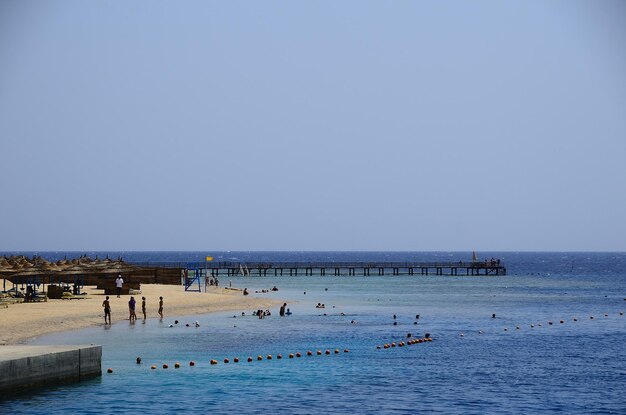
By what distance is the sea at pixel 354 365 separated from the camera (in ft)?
105

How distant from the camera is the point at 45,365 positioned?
3259 cm

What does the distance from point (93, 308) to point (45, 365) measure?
2905cm

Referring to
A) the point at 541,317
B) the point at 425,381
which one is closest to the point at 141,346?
the point at 425,381

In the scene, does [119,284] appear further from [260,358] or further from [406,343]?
[260,358]

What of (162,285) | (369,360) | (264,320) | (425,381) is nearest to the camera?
(425,381)

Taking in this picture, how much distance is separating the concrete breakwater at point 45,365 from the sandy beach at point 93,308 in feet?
30.0

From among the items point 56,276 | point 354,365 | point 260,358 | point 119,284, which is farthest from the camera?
point 119,284

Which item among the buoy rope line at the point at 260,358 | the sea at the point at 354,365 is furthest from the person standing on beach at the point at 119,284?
the buoy rope line at the point at 260,358

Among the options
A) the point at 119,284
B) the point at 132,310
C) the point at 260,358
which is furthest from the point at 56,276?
the point at 260,358

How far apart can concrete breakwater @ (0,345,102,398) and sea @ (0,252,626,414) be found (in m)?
A: 0.44

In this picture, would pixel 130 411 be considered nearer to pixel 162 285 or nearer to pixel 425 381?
pixel 425 381

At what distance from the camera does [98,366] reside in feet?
117

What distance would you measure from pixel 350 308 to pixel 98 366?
136ft

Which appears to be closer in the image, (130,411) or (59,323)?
(130,411)
